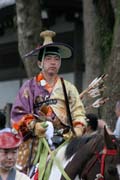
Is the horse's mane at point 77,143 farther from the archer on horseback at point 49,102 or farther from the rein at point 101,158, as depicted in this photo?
the archer on horseback at point 49,102

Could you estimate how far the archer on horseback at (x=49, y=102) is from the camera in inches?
218

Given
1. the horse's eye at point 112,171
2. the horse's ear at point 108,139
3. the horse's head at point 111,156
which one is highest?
the horse's ear at point 108,139

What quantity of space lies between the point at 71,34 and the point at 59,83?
297 inches

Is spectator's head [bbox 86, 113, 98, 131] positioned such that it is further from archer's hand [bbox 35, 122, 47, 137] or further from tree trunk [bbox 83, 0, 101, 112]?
archer's hand [bbox 35, 122, 47, 137]

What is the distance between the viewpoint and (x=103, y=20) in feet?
31.0

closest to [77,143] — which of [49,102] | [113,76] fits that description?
[49,102]

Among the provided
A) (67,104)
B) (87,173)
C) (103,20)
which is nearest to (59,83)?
(67,104)

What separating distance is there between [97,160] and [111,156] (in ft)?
0.43

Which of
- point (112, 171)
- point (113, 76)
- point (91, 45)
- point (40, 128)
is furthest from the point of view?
point (91, 45)

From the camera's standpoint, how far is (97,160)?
15.0 ft

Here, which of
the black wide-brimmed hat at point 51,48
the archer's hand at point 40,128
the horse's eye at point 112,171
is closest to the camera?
the horse's eye at point 112,171

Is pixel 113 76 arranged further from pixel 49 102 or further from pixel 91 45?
pixel 49 102

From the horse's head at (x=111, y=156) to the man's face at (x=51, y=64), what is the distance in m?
1.20

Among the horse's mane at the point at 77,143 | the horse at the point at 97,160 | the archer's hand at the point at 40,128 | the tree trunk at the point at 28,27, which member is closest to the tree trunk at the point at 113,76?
the tree trunk at the point at 28,27
